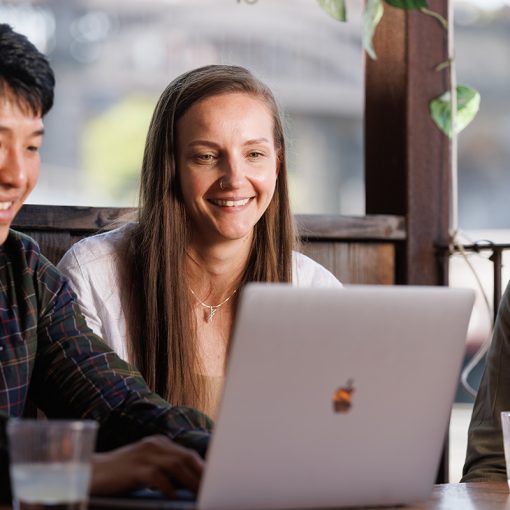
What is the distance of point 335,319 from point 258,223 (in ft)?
4.25

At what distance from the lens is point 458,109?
2.55 metres

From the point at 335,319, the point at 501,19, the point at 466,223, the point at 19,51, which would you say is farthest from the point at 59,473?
the point at 501,19

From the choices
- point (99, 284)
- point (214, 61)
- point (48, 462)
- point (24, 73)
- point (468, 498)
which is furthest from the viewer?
point (214, 61)

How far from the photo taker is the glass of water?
3.20 feet

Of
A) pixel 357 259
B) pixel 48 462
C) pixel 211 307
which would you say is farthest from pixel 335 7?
pixel 48 462

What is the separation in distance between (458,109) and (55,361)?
1.31 m

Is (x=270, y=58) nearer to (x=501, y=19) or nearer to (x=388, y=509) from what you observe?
(x=501, y=19)

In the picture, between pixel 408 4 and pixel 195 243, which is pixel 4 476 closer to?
pixel 195 243

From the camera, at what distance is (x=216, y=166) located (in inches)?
86.6

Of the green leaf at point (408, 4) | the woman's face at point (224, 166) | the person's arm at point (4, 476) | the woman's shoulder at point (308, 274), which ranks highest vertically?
the green leaf at point (408, 4)

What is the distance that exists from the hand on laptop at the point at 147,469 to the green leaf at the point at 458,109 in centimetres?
155

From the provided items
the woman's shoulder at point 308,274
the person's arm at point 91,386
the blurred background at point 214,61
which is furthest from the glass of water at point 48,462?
the blurred background at point 214,61

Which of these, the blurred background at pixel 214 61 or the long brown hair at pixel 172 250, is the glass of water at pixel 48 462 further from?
the blurred background at pixel 214 61

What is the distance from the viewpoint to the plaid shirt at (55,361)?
1585 mm
